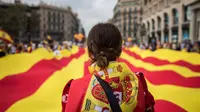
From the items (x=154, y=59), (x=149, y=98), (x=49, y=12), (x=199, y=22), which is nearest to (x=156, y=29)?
(x=199, y=22)

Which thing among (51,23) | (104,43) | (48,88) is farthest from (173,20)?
(51,23)

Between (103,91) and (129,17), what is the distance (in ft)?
389

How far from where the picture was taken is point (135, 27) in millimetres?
117188

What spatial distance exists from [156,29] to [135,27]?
67.7 meters

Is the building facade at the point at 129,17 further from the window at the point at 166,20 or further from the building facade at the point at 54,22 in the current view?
the window at the point at 166,20

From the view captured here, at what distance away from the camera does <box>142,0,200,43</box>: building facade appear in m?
25.7

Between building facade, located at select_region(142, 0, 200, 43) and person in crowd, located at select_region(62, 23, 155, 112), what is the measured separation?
23799mm

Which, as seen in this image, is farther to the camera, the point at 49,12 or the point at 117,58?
the point at 49,12

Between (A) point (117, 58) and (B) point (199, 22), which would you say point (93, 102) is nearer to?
(A) point (117, 58)

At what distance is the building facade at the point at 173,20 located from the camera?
25.7 metres

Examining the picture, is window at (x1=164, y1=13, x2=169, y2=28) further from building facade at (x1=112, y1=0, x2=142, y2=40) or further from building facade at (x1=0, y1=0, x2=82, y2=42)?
building facade at (x1=112, y1=0, x2=142, y2=40)

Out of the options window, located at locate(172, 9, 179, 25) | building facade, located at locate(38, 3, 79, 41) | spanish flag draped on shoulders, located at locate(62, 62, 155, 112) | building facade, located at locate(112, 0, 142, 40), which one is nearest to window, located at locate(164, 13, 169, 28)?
window, located at locate(172, 9, 179, 25)

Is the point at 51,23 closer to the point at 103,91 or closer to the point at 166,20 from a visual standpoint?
the point at 166,20

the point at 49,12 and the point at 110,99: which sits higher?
the point at 49,12
